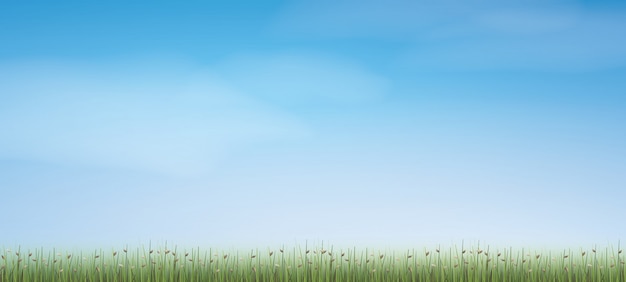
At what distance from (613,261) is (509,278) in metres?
2.37

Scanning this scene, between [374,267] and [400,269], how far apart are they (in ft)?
1.40

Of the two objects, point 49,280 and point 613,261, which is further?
point 613,261

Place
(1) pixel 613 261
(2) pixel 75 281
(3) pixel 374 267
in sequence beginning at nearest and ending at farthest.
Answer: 1. (2) pixel 75 281
2. (3) pixel 374 267
3. (1) pixel 613 261

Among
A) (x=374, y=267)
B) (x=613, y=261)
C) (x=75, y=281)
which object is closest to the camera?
(x=75, y=281)

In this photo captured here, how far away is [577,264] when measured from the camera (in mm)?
13297

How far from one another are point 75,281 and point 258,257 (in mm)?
2882

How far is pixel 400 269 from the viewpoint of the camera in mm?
12742

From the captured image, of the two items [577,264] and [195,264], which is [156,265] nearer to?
[195,264]

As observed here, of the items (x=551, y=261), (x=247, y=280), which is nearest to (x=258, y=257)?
(x=247, y=280)

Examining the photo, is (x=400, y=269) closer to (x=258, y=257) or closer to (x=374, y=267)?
(x=374, y=267)

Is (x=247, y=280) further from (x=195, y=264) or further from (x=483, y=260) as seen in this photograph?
(x=483, y=260)

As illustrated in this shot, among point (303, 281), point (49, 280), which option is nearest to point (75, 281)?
point (49, 280)

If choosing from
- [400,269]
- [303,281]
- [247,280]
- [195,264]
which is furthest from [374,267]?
[195,264]

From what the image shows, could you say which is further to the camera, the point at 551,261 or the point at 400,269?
the point at 551,261
